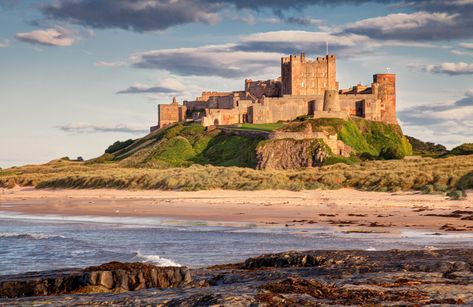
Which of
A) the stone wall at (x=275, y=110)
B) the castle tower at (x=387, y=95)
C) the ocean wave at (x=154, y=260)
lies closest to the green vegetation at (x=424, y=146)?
the castle tower at (x=387, y=95)

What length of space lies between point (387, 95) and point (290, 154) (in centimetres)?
2864

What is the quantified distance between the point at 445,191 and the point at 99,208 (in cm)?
1606

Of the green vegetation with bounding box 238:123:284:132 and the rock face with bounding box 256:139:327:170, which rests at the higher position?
the green vegetation with bounding box 238:123:284:132

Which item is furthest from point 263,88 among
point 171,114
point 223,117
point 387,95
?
point 387,95

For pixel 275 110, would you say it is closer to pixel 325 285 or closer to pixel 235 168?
pixel 235 168

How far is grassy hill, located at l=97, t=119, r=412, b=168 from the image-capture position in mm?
70688

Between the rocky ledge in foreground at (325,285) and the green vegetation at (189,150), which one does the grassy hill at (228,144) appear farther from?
the rocky ledge in foreground at (325,285)

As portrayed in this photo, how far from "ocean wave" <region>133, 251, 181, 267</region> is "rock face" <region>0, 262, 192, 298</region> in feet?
17.5

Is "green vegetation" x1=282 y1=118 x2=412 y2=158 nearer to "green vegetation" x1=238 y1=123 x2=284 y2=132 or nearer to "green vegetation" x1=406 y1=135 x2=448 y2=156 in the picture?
"green vegetation" x1=238 y1=123 x2=284 y2=132

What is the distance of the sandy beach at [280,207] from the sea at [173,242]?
6.03 ft

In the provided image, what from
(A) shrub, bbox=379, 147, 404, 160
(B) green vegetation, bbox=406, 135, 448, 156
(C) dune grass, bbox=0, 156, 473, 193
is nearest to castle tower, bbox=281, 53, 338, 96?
(B) green vegetation, bbox=406, 135, 448, 156

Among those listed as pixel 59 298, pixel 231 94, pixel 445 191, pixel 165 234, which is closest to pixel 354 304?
pixel 59 298

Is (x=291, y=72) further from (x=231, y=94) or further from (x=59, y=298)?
(x=59, y=298)

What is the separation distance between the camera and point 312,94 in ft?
308
